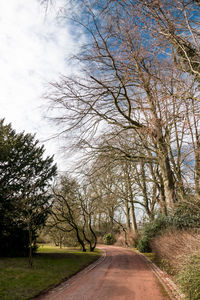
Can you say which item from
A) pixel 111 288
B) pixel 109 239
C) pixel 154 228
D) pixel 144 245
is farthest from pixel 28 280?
pixel 109 239

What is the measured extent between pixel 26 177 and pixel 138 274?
1132 cm

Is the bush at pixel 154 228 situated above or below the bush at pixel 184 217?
below

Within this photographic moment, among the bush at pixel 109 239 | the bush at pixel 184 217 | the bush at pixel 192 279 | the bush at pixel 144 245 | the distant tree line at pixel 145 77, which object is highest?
the distant tree line at pixel 145 77

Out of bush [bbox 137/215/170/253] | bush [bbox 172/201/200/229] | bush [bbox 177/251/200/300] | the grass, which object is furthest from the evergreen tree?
bush [bbox 177/251/200/300]

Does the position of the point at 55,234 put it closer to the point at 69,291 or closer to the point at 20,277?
the point at 20,277

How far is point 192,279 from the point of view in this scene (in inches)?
182

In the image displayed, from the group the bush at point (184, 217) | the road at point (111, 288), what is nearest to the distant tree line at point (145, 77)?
the bush at point (184, 217)

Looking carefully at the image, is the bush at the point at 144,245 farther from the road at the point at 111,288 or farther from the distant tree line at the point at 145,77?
the road at the point at 111,288

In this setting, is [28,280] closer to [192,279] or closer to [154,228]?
[192,279]

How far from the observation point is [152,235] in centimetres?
1392

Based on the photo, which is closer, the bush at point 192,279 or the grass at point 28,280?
the bush at point 192,279

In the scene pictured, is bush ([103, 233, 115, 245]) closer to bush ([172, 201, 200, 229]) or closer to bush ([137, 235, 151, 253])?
bush ([137, 235, 151, 253])

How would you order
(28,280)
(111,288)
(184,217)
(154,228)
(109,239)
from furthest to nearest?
(109,239)
(154,228)
(184,217)
(28,280)
(111,288)

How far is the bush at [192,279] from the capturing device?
4.46m
